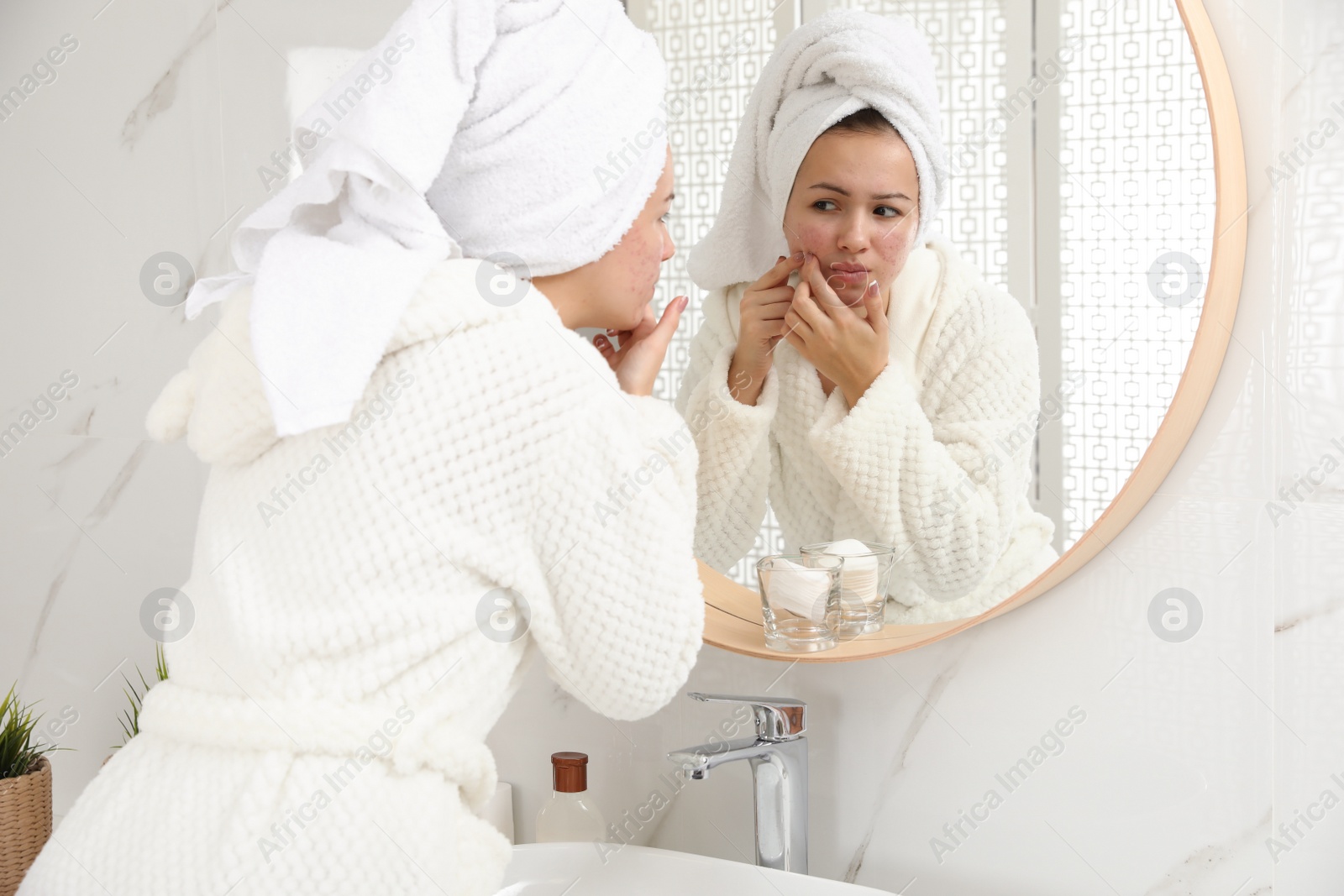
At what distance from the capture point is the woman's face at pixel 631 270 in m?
0.78

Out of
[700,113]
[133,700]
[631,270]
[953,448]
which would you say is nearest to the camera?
[631,270]

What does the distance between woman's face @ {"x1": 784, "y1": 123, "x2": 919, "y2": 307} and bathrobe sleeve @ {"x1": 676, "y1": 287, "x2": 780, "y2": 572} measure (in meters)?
0.09

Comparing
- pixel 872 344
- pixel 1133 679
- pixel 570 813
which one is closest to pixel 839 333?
pixel 872 344

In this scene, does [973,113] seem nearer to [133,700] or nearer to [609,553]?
[609,553]

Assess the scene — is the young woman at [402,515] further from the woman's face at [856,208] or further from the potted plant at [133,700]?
the potted plant at [133,700]

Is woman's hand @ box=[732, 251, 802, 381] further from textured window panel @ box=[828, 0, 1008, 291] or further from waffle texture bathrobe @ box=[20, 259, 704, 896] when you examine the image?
waffle texture bathrobe @ box=[20, 259, 704, 896]

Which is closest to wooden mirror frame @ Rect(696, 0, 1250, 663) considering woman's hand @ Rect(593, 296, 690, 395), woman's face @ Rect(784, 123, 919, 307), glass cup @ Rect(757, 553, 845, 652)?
glass cup @ Rect(757, 553, 845, 652)

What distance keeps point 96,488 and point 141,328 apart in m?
0.23

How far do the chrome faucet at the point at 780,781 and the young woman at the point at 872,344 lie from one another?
0.41 feet

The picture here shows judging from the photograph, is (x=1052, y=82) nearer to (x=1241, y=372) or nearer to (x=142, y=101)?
(x=1241, y=372)

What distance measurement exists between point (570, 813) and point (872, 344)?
1.60 ft

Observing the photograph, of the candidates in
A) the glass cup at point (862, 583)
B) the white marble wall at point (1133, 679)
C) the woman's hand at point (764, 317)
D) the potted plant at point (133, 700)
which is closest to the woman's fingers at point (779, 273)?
the woman's hand at point (764, 317)

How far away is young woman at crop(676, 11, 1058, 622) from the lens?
894mm

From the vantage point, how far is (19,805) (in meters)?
1.23
